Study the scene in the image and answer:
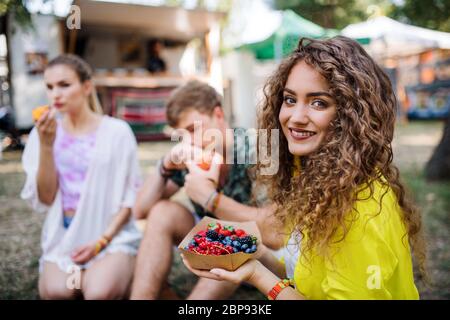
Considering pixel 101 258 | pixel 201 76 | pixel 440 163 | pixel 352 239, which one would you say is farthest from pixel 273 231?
pixel 201 76

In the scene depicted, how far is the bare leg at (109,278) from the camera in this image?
1.54m

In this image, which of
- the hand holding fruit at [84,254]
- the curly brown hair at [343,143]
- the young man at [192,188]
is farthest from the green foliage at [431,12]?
the hand holding fruit at [84,254]

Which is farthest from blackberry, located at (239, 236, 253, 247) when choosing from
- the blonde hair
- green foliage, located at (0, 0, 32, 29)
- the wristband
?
green foliage, located at (0, 0, 32, 29)

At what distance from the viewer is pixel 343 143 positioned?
94 centimetres

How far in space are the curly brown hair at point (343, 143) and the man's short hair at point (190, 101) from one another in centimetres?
60

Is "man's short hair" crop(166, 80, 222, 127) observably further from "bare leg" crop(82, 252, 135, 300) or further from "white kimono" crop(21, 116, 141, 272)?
"bare leg" crop(82, 252, 135, 300)

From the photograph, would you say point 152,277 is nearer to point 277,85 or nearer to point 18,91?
point 277,85

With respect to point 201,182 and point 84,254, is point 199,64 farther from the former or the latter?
point 201,182

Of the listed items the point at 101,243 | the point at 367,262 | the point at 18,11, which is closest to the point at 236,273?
the point at 367,262

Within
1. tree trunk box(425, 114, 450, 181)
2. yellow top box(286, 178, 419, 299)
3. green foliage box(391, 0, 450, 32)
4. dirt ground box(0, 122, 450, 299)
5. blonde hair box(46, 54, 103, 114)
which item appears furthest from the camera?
tree trunk box(425, 114, 450, 181)

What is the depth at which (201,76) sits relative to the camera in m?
7.41

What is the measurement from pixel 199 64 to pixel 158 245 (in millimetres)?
9161

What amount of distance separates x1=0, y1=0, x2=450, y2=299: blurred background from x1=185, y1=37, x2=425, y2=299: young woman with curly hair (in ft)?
0.77

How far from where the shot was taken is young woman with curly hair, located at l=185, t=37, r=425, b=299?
905 mm
